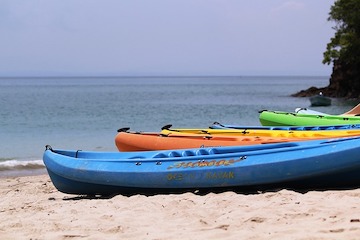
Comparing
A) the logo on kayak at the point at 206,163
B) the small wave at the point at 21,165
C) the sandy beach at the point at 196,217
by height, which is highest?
the logo on kayak at the point at 206,163

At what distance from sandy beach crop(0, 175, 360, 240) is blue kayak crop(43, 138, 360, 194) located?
0.80 ft

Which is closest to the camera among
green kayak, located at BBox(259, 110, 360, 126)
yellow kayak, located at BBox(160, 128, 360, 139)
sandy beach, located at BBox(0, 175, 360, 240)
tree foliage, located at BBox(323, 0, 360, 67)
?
sandy beach, located at BBox(0, 175, 360, 240)

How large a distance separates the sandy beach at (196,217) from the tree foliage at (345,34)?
3939 centimetres

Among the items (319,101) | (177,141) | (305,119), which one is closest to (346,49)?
(319,101)

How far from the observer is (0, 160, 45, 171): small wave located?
12.5 meters

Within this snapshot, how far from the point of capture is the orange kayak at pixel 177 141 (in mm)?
8508

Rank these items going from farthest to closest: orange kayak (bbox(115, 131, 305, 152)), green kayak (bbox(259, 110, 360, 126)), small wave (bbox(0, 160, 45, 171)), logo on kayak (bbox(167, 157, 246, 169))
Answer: small wave (bbox(0, 160, 45, 171)) → green kayak (bbox(259, 110, 360, 126)) → orange kayak (bbox(115, 131, 305, 152)) → logo on kayak (bbox(167, 157, 246, 169))

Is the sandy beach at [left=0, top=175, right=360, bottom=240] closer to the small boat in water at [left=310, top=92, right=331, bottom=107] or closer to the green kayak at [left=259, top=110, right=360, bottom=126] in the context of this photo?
the green kayak at [left=259, top=110, right=360, bottom=126]

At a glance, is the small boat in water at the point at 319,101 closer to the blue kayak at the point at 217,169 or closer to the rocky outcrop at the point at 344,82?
the rocky outcrop at the point at 344,82

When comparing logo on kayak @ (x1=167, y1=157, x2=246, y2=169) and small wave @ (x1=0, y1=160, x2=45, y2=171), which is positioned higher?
logo on kayak @ (x1=167, y1=157, x2=246, y2=169)

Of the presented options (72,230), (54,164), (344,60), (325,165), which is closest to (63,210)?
(72,230)

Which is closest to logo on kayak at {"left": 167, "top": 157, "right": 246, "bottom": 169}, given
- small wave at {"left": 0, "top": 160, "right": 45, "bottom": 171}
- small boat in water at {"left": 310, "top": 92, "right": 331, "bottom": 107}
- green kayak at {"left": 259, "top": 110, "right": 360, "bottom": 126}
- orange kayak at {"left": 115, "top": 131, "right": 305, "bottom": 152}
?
orange kayak at {"left": 115, "top": 131, "right": 305, "bottom": 152}

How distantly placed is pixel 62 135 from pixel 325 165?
1555cm

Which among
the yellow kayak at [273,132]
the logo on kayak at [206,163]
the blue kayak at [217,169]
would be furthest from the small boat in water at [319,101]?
the logo on kayak at [206,163]
